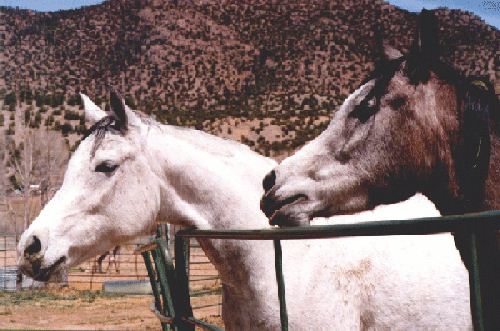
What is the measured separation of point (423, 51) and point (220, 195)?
3.98ft

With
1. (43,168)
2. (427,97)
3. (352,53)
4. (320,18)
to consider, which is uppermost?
(320,18)

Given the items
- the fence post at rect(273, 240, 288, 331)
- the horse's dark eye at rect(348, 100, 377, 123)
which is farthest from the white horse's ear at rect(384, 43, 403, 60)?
the fence post at rect(273, 240, 288, 331)

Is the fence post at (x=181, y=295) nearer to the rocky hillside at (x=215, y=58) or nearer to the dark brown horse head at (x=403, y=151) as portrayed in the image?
the dark brown horse head at (x=403, y=151)

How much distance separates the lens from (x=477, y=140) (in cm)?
217

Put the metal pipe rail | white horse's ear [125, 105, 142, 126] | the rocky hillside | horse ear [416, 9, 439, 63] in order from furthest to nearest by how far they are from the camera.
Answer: the rocky hillside, white horse's ear [125, 105, 142, 126], horse ear [416, 9, 439, 63], the metal pipe rail

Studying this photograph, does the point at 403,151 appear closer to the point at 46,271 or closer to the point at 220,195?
the point at 220,195

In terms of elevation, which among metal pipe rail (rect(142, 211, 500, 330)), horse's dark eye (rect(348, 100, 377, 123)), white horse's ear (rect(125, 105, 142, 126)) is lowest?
Answer: metal pipe rail (rect(142, 211, 500, 330))

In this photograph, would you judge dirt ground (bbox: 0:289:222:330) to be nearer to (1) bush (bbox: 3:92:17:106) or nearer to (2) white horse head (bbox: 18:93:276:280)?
(2) white horse head (bbox: 18:93:276:280)

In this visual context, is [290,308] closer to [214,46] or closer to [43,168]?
[43,168]

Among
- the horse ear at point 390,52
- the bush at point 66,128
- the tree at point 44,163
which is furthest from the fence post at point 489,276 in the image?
the bush at point 66,128

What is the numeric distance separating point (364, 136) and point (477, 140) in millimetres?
393

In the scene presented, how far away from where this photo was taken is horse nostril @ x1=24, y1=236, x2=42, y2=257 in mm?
3117

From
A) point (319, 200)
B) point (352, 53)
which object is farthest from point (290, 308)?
point (352, 53)

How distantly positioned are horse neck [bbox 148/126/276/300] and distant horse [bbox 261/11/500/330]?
0.54 m
